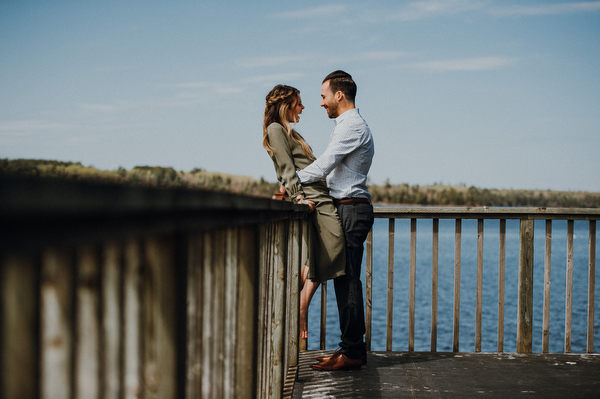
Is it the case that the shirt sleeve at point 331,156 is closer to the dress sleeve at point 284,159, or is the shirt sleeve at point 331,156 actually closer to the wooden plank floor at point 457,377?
the dress sleeve at point 284,159

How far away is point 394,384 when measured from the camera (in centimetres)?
285

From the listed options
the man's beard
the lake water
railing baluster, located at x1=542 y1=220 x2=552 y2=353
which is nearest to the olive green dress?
the man's beard

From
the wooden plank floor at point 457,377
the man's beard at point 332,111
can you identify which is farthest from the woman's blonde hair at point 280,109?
the wooden plank floor at point 457,377

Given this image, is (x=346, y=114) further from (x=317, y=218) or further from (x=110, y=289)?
(x=110, y=289)

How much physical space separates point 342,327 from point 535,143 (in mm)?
93667

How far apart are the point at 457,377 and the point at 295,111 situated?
1788 millimetres

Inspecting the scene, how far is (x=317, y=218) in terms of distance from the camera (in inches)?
120

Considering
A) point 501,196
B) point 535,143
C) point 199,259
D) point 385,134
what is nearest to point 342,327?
point 199,259

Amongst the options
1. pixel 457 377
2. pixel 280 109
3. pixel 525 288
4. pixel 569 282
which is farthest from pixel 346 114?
pixel 569 282

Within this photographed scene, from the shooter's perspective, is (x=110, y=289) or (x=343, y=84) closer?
(x=110, y=289)

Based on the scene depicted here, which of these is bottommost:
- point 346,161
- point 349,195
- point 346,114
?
point 349,195

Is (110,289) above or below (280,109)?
below

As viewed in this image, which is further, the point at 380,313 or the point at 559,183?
the point at 559,183

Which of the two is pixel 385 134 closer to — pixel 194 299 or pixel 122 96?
pixel 122 96
